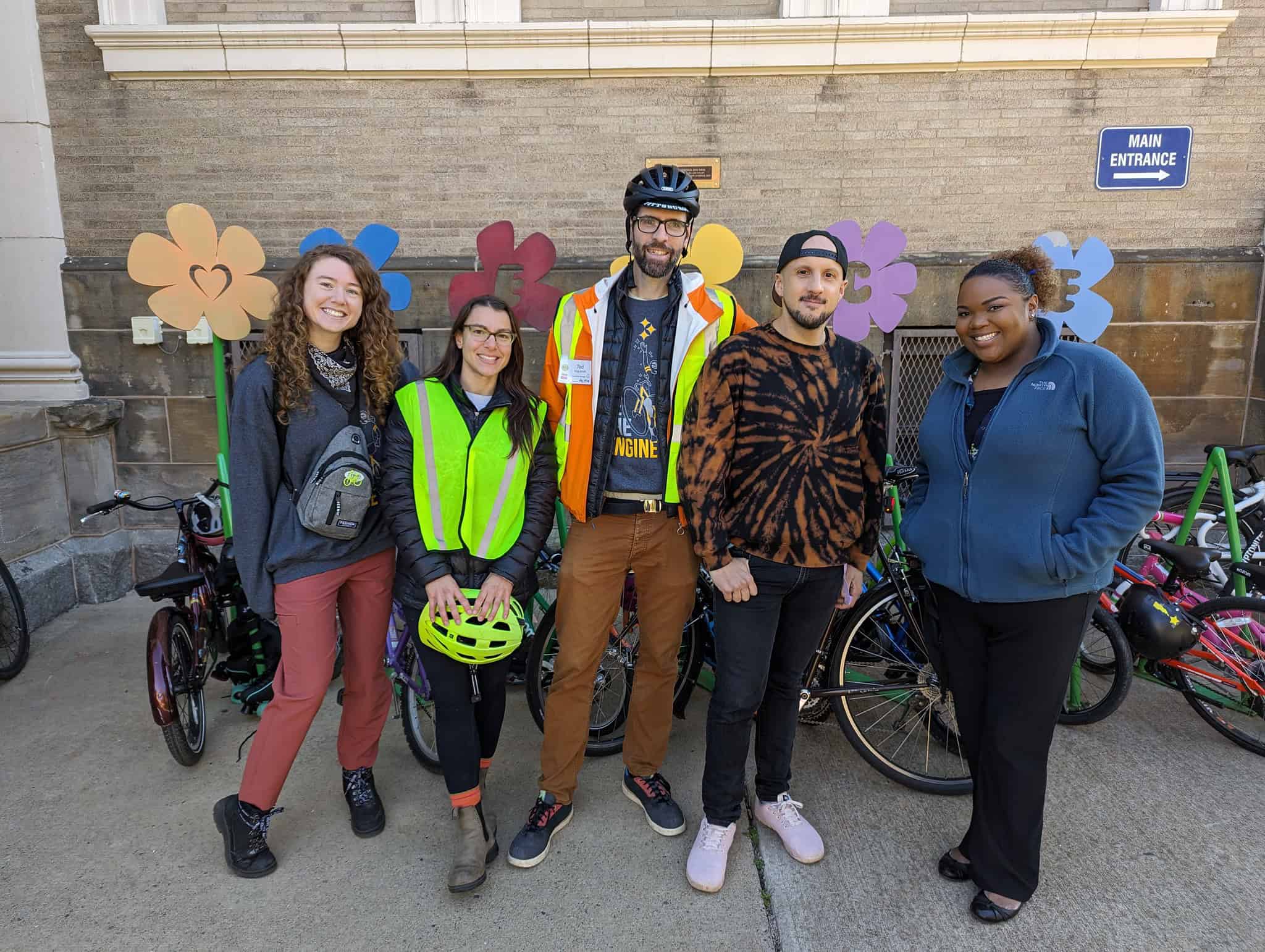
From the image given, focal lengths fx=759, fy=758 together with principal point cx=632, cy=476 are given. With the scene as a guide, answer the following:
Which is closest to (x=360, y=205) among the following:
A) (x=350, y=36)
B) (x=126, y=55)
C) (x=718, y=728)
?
(x=350, y=36)

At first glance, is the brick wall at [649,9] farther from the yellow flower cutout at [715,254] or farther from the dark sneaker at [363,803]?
the dark sneaker at [363,803]

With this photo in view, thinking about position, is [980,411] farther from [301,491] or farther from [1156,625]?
[301,491]

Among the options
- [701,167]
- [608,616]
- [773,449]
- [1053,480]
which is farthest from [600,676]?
[701,167]

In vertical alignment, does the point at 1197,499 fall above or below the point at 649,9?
below

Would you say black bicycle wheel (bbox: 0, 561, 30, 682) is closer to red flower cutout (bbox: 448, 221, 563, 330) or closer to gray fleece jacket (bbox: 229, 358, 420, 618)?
gray fleece jacket (bbox: 229, 358, 420, 618)

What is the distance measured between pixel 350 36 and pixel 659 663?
472 cm

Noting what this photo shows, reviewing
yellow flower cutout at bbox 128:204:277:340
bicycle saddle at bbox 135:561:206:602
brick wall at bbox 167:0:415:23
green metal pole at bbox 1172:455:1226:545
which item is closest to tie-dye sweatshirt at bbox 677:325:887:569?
yellow flower cutout at bbox 128:204:277:340

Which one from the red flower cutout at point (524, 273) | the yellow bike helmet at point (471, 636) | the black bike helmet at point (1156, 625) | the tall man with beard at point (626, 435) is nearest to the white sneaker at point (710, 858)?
the tall man with beard at point (626, 435)

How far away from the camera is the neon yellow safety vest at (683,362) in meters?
2.67

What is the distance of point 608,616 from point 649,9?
455 cm

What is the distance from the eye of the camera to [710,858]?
268 centimetres

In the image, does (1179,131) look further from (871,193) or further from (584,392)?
(584,392)

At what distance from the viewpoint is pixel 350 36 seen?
5094 millimetres

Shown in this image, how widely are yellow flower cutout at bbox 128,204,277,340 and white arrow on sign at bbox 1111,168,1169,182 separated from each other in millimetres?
5480
